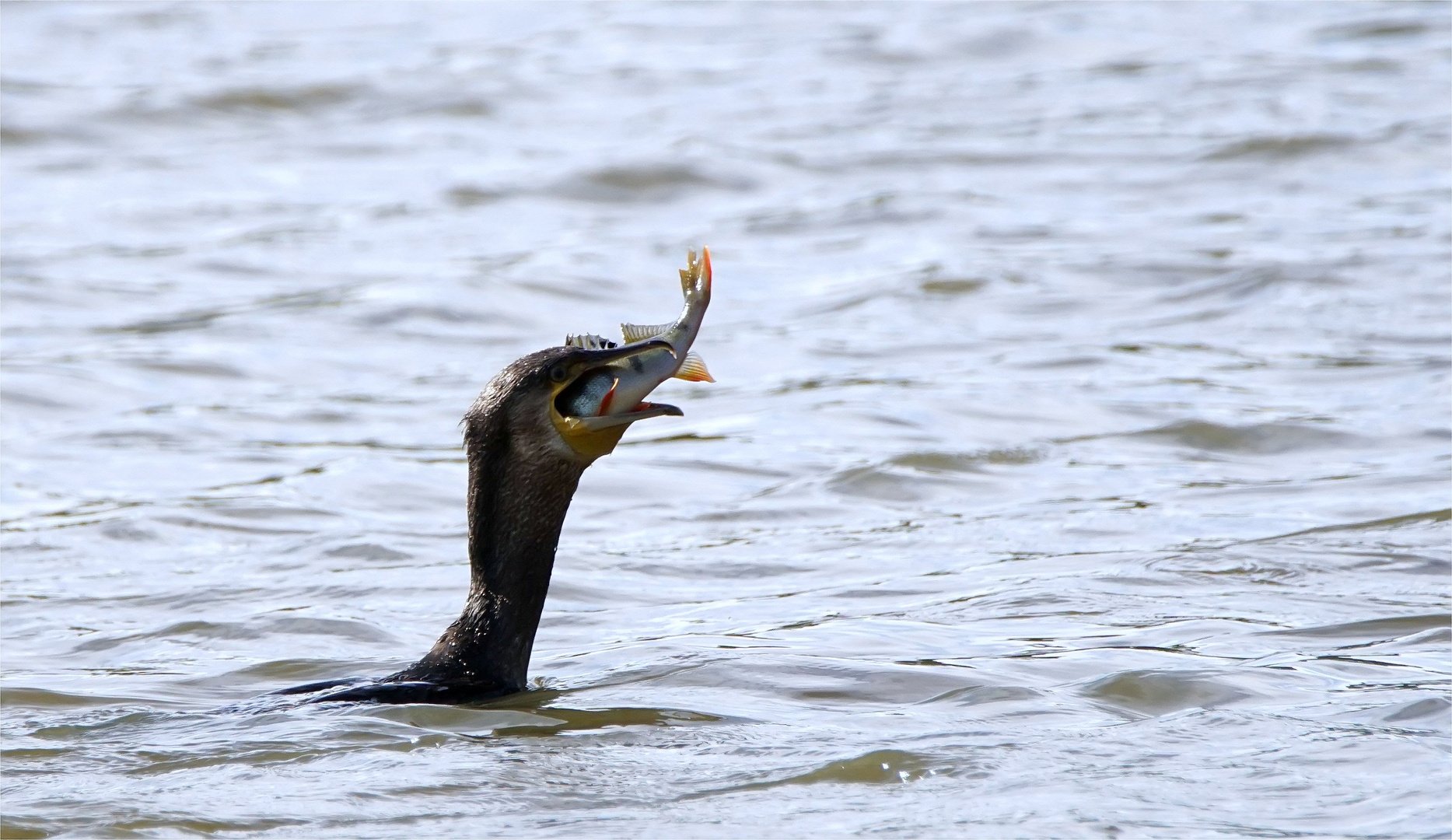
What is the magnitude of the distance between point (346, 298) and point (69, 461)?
3073mm

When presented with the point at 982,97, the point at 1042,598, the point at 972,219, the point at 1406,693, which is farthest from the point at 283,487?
the point at 982,97

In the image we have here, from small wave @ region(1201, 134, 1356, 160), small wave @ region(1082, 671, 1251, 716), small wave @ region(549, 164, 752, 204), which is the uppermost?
small wave @ region(549, 164, 752, 204)

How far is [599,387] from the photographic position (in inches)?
185

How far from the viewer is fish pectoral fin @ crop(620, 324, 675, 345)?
4.80 metres

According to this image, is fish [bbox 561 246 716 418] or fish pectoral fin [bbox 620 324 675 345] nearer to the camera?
fish [bbox 561 246 716 418]

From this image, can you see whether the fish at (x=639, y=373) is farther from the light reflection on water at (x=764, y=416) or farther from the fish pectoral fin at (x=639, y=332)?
the light reflection on water at (x=764, y=416)

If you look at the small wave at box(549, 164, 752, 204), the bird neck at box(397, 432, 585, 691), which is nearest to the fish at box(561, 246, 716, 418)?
the bird neck at box(397, 432, 585, 691)

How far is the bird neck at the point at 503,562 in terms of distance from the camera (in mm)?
4828

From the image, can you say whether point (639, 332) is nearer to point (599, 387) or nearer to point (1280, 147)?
point (599, 387)

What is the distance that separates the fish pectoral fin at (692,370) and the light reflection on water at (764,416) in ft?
2.64

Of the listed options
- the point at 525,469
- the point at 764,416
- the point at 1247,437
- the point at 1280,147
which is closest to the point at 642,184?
the point at 1280,147

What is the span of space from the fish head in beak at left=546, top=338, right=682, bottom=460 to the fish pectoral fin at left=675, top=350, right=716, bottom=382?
13 cm

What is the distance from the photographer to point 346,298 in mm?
11336

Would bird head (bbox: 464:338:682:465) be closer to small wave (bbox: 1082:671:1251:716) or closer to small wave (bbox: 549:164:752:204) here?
small wave (bbox: 1082:671:1251:716)
